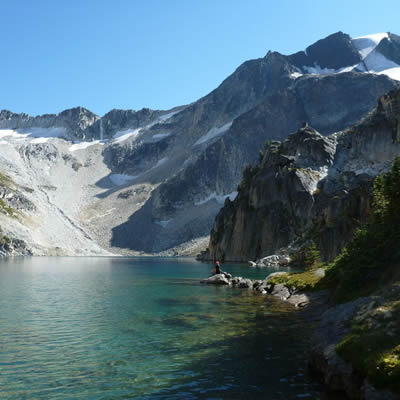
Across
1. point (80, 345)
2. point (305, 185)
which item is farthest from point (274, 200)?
point (80, 345)

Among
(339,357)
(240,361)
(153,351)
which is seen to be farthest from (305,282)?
(339,357)

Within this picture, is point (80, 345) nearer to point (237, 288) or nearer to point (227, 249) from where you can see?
point (237, 288)

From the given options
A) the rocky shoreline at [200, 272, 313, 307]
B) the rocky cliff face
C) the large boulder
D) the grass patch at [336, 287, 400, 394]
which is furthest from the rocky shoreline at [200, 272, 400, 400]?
the rocky cliff face

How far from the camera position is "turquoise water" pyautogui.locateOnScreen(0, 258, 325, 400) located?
1525cm

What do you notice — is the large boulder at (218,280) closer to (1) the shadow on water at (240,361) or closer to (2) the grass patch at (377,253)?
(2) the grass patch at (377,253)

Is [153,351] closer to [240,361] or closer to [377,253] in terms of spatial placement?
[240,361]

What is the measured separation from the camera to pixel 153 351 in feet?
68.2

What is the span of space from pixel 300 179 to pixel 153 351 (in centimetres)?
13076

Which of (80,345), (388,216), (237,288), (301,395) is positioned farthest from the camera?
(237,288)

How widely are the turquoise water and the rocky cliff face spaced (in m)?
95.3

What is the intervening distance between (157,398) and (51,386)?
454cm

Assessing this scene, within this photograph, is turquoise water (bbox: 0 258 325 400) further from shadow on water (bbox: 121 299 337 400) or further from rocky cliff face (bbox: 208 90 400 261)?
rocky cliff face (bbox: 208 90 400 261)

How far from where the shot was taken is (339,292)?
93.4ft

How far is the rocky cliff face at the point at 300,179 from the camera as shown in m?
139
